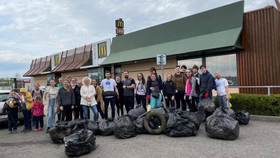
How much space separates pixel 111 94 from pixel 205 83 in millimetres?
3207

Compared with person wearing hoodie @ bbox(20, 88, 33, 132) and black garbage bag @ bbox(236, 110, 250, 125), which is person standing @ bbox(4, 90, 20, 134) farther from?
black garbage bag @ bbox(236, 110, 250, 125)

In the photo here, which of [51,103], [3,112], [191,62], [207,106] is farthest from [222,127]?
[191,62]

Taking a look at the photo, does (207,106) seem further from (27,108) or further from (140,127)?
(27,108)

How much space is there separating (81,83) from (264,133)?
588 cm

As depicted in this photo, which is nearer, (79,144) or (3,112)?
(79,144)

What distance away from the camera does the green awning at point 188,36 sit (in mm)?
10318

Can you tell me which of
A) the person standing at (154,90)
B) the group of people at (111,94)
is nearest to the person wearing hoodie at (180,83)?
the group of people at (111,94)

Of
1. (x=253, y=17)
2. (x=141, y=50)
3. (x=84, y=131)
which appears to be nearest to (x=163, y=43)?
(x=141, y=50)

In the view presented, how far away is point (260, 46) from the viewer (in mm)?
9852

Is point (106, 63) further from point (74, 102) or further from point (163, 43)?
point (74, 102)

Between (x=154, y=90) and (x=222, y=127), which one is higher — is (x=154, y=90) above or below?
above

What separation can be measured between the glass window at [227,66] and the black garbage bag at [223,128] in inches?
262

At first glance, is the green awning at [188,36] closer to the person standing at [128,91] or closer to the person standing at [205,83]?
the person standing at [205,83]

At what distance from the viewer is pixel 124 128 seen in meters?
5.42
